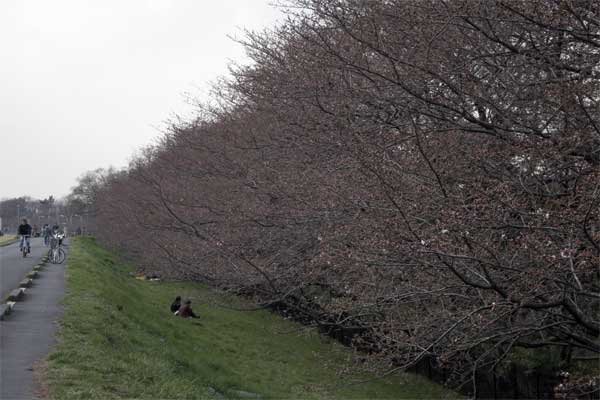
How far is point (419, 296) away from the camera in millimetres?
9609

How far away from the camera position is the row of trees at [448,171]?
25.4 ft

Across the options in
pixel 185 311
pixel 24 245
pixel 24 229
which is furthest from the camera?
pixel 24 245

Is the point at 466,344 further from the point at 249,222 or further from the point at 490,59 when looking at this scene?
the point at 249,222

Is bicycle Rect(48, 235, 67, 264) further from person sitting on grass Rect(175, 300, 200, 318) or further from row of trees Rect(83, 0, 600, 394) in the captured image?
row of trees Rect(83, 0, 600, 394)

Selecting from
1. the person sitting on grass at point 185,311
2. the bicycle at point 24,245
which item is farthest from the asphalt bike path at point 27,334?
the bicycle at point 24,245

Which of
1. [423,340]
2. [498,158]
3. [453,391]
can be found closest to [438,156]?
[498,158]

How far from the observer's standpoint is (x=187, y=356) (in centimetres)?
1246

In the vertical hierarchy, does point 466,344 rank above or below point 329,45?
below

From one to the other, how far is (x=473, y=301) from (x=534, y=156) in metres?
2.16

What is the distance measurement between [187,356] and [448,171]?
5.87 meters

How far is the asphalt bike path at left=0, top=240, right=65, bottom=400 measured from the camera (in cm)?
734

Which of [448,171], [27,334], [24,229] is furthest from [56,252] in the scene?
[448,171]

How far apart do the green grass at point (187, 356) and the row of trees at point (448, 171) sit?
1778 mm

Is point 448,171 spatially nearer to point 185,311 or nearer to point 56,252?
Result: point 185,311
